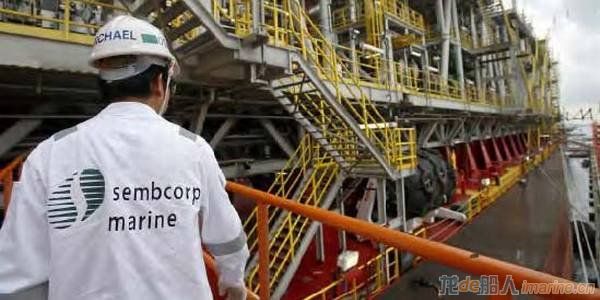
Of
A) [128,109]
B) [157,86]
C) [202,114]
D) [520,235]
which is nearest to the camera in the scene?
[128,109]

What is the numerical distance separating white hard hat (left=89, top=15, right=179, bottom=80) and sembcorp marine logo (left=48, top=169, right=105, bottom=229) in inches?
13.5

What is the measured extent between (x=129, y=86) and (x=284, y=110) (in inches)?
244

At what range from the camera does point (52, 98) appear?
4984 millimetres

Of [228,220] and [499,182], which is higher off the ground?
[228,220]

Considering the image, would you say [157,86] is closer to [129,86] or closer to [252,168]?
[129,86]

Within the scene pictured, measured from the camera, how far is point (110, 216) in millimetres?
1118

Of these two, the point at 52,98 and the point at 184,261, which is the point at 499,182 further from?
the point at 184,261

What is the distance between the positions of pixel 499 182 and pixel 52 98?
14092 millimetres

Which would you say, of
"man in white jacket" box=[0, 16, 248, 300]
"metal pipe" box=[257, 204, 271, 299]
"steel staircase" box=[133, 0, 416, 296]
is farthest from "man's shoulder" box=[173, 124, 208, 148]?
"steel staircase" box=[133, 0, 416, 296]

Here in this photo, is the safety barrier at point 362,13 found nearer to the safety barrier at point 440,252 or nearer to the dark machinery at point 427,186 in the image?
the dark machinery at point 427,186

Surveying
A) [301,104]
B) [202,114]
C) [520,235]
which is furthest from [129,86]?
[520,235]

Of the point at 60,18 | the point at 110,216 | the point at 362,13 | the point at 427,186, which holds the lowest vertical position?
the point at 427,186

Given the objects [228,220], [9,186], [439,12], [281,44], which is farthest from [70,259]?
[439,12]

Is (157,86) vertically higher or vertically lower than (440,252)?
higher
